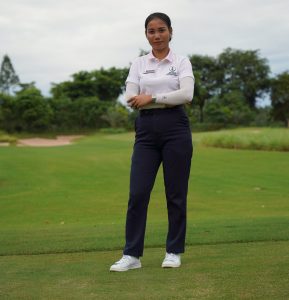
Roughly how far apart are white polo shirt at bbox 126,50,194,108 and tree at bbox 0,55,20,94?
284ft

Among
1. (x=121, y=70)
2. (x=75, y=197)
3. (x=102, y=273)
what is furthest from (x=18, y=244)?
(x=121, y=70)

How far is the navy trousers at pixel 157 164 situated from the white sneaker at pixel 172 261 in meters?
0.05

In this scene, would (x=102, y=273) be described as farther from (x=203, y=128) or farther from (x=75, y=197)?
(x=203, y=128)

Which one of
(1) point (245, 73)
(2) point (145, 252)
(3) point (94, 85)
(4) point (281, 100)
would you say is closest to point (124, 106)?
(3) point (94, 85)

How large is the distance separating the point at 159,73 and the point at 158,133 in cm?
43

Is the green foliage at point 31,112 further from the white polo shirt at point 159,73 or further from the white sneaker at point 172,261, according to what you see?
the white sneaker at point 172,261

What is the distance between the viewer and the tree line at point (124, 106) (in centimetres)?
5688

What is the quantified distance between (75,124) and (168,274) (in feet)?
193

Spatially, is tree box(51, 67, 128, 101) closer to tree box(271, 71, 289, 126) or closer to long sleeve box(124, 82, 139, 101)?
tree box(271, 71, 289, 126)

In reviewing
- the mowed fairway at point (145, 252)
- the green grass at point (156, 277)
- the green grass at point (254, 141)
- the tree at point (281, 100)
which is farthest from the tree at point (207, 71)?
the green grass at point (156, 277)

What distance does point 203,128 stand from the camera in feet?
204

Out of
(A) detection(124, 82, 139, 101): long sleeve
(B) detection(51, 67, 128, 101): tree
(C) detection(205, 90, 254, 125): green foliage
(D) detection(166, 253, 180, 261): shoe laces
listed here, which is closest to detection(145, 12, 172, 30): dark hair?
(A) detection(124, 82, 139, 101): long sleeve

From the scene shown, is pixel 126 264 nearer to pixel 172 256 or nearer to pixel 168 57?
pixel 172 256

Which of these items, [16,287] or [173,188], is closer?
[16,287]
